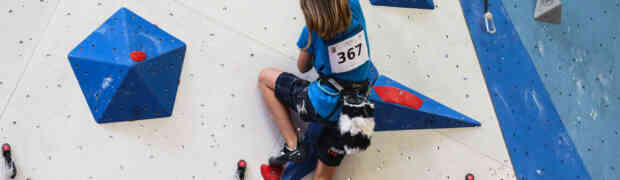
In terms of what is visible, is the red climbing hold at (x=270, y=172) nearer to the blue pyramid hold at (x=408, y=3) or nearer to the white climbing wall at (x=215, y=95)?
the white climbing wall at (x=215, y=95)

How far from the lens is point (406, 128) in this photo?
193cm

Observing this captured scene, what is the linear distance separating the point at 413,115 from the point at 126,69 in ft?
3.31

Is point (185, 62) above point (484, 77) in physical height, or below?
above

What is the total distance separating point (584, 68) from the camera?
7.86 ft

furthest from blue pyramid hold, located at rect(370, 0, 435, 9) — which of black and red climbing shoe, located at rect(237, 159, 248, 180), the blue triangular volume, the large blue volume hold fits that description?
black and red climbing shoe, located at rect(237, 159, 248, 180)

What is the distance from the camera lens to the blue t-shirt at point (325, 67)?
1410mm

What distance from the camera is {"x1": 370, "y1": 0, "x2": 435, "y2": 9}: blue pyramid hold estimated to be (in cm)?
197

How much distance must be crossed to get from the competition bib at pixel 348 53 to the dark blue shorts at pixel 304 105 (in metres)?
0.16

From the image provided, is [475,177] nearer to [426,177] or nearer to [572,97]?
[426,177]

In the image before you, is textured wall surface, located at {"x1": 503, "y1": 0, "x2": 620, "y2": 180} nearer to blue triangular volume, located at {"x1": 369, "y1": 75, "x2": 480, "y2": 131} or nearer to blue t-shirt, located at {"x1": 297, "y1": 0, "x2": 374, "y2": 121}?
blue triangular volume, located at {"x1": 369, "y1": 75, "x2": 480, "y2": 131}

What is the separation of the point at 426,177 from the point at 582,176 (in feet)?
2.63

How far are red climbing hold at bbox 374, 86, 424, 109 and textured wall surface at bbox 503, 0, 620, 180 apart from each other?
69 cm

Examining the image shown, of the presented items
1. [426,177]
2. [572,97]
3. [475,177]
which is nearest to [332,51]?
[426,177]

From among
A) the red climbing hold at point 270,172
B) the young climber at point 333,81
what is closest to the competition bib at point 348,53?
the young climber at point 333,81
